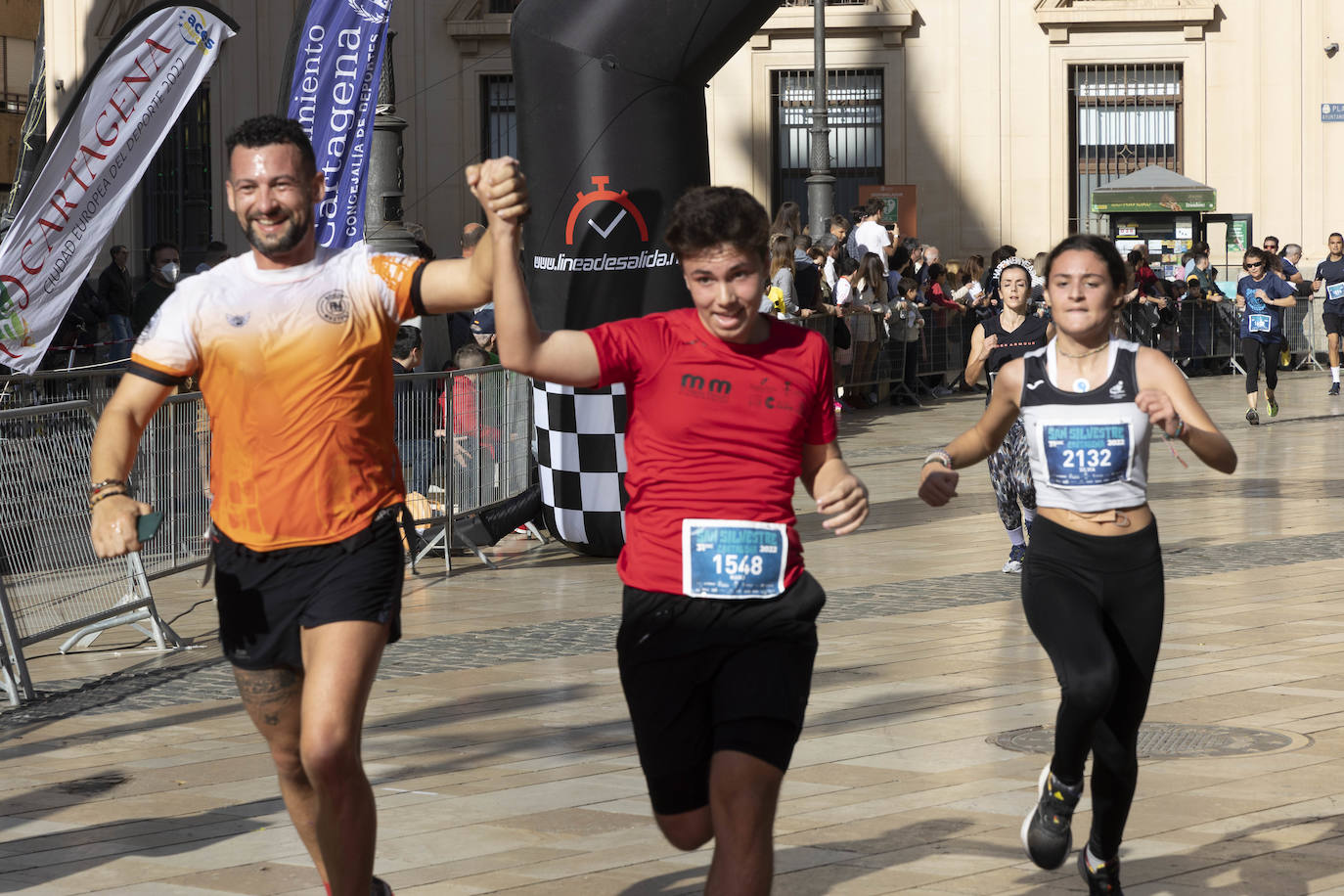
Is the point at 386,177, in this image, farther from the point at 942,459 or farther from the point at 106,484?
the point at 106,484

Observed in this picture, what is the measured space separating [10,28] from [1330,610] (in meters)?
36.4

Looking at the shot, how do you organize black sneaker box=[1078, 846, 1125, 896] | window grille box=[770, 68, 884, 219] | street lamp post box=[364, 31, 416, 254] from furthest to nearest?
window grille box=[770, 68, 884, 219], street lamp post box=[364, 31, 416, 254], black sneaker box=[1078, 846, 1125, 896]

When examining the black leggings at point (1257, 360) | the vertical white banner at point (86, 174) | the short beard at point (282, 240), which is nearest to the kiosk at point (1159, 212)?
the black leggings at point (1257, 360)

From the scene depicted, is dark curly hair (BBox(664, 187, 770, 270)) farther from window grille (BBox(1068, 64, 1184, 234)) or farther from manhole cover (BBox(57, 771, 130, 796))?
window grille (BBox(1068, 64, 1184, 234))

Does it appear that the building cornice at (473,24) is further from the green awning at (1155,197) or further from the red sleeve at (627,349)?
the red sleeve at (627,349)

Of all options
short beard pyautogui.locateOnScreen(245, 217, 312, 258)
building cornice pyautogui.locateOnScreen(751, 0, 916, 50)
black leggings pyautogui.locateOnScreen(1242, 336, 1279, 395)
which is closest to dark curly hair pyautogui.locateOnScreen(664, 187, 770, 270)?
short beard pyautogui.locateOnScreen(245, 217, 312, 258)

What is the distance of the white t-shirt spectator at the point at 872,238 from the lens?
23578 millimetres

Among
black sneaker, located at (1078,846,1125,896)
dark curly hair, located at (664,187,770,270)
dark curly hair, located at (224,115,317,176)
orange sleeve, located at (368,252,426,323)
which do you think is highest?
dark curly hair, located at (224,115,317,176)

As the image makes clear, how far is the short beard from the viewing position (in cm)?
449

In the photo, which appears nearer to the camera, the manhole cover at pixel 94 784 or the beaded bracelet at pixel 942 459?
the beaded bracelet at pixel 942 459

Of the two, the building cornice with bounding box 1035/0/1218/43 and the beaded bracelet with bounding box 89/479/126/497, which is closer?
the beaded bracelet with bounding box 89/479/126/497

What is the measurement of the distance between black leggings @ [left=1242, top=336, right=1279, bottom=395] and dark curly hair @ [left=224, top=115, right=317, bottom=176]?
57.2ft

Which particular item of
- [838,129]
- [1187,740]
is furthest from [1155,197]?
[1187,740]

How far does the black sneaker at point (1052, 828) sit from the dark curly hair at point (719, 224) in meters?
1.65
